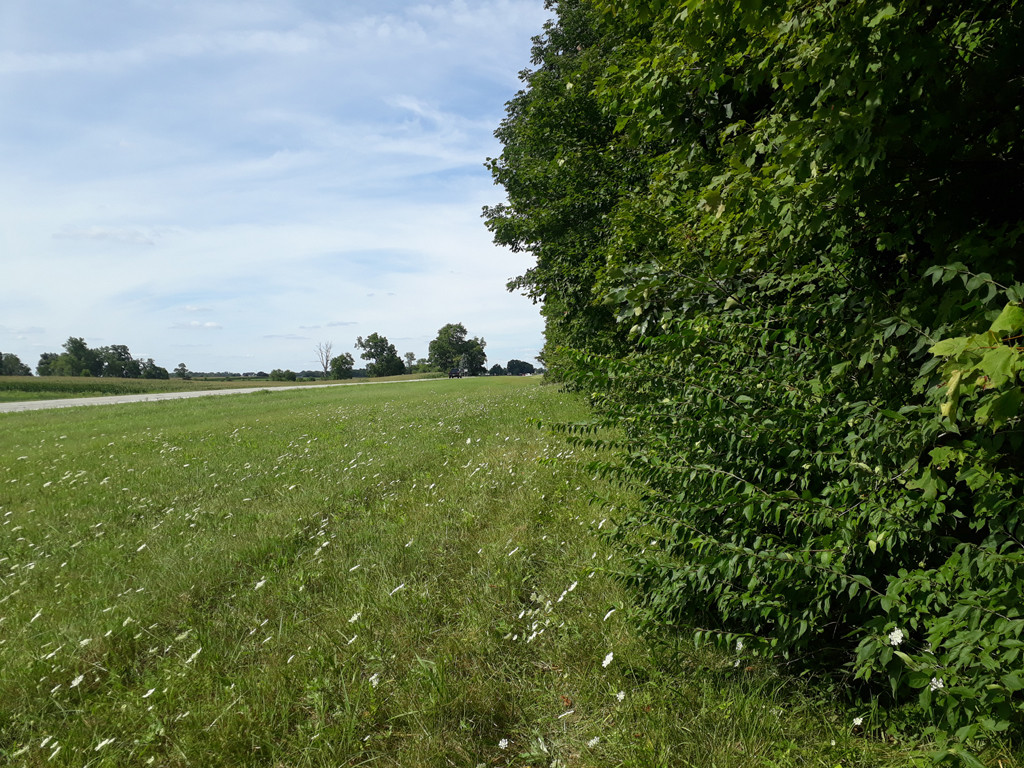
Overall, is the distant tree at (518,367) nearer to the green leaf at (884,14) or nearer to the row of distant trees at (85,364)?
the row of distant trees at (85,364)

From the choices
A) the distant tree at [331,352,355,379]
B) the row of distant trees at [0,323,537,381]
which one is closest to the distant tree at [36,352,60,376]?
the row of distant trees at [0,323,537,381]

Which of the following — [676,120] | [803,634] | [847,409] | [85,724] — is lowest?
[85,724]

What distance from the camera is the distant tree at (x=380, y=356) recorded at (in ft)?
410

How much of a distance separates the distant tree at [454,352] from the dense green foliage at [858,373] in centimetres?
11375

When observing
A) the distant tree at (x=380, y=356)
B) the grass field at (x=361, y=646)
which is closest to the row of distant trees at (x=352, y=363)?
the distant tree at (x=380, y=356)

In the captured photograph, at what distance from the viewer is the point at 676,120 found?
411 centimetres

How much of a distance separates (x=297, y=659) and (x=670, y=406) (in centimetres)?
281

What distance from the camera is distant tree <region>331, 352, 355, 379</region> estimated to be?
120394 millimetres

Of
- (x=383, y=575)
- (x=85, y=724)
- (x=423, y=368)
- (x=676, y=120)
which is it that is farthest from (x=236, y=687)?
(x=423, y=368)

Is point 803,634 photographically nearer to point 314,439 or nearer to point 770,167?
point 770,167

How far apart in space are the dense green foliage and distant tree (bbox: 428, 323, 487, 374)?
114 meters

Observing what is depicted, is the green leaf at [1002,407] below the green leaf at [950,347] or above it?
below

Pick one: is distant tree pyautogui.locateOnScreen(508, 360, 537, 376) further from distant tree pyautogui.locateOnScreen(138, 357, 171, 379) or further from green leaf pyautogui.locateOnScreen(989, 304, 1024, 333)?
green leaf pyautogui.locateOnScreen(989, 304, 1024, 333)

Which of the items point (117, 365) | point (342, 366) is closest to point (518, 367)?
point (342, 366)
